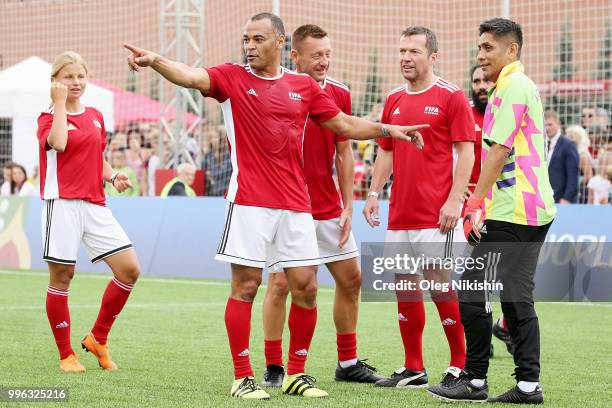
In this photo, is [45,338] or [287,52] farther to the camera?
[287,52]

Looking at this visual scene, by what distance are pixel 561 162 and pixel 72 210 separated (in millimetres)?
7738

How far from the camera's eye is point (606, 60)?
1783 cm

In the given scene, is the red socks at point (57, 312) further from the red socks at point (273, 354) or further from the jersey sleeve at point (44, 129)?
the red socks at point (273, 354)

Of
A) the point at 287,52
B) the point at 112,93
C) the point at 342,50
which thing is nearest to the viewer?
the point at 287,52

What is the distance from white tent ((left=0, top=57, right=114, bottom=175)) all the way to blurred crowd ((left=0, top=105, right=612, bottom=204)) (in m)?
1.44

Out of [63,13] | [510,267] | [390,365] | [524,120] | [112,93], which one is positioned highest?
[63,13]

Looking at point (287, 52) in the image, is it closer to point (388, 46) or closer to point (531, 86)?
point (388, 46)

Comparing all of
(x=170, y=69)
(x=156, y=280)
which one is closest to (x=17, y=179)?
(x=156, y=280)

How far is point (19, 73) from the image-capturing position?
24469 millimetres

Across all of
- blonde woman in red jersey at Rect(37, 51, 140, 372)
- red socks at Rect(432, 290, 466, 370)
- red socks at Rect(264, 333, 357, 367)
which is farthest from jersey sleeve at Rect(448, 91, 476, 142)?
blonde woman in red jersey at Rect(37, 51, 140, 372)

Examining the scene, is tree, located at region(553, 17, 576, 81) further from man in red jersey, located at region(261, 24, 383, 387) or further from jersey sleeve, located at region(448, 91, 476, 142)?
jersey sleeve, located at region(448, 91, 476, 142)

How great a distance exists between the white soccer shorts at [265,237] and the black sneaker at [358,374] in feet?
3.54

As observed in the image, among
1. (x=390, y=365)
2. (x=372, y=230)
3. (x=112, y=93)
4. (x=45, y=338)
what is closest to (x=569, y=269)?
(x=372, y=230)

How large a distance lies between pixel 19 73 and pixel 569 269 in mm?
14462
